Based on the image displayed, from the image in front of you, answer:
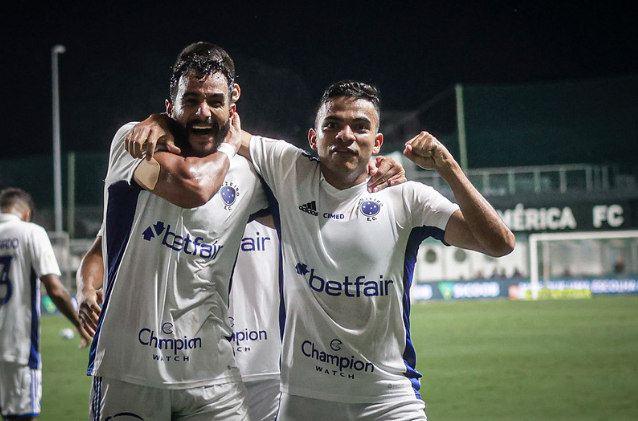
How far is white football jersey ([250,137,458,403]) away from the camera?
10.8 feet

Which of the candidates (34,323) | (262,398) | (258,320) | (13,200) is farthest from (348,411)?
(13,200)

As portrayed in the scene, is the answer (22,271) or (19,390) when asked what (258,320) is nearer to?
(19,390)

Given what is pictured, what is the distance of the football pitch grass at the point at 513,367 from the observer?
8391mm

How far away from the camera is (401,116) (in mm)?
36375

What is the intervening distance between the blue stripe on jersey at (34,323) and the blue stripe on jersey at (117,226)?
150 inches

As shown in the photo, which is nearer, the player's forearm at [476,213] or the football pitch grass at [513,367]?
the player's forearm at [476,213]

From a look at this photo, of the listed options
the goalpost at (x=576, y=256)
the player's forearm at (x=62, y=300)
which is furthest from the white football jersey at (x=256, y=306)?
the goalpost at (x=576, y=256)

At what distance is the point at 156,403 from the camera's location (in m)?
3.10

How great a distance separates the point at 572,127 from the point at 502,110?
2636 mm

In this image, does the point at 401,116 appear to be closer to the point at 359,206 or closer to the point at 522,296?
the point at 522,296

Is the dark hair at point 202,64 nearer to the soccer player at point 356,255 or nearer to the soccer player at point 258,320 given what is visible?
the soccer player at point 356,255

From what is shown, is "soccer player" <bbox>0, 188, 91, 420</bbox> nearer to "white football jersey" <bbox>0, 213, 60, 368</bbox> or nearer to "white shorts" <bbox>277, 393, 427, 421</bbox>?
"white football jersey" <bbox>0, 213, 60, 368</bbox>

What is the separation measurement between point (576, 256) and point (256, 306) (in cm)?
2569

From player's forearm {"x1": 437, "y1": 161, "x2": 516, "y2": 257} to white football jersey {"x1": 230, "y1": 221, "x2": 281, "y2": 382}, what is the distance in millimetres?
1218
